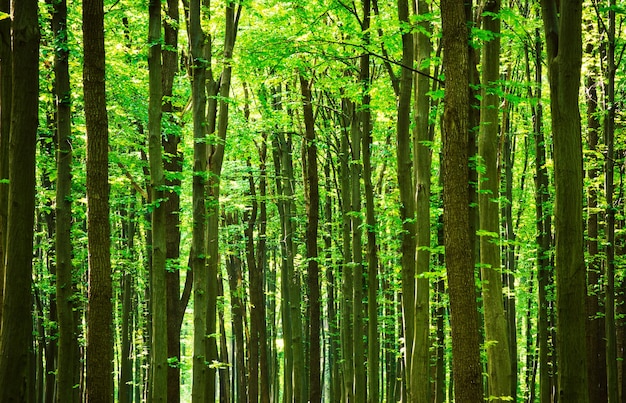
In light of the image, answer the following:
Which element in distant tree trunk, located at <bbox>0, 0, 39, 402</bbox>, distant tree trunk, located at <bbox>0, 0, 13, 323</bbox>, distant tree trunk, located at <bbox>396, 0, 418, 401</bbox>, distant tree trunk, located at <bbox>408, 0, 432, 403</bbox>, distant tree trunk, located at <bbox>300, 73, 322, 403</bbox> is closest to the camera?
distant tree trunk, located at <bbox>0, 0, 39, 402</bbox>

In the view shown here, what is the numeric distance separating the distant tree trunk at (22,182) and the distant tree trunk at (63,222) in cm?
412

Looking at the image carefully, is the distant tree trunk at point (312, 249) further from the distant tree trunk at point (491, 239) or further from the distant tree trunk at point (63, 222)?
the distant tree trunk at point (491, 239)

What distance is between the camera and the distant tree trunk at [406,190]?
1217cm

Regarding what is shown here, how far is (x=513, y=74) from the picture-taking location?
2188cm

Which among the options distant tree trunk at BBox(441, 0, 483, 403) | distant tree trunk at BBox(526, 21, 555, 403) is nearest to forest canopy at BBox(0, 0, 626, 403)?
distant tree trunk at BBox(441, 0, 483, 403)

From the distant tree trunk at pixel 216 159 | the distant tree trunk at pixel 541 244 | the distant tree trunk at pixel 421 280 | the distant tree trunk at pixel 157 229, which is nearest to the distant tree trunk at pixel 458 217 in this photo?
the distant tree trunk at pixel 421 280

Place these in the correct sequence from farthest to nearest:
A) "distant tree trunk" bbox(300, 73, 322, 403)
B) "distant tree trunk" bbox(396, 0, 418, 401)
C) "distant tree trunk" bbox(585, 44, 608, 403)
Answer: "distant tree trunk" bbox(300, 73, 322, 403) < "distant tree trunk" bbox(585, 44, 608, 403) < "distant tree trunk" bbox(396, 0, 418, 401)

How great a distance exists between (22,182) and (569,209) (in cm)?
608

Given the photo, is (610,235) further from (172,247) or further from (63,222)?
(63,222)

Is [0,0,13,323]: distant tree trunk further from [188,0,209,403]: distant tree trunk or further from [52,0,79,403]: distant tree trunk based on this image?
[188,0,209,403]: distant tree trunk

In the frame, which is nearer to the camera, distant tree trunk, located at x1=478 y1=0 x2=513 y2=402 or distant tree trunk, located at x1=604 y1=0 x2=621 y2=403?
distant tree trunk, located at x1=478 y1=0 x2=513 y2=402

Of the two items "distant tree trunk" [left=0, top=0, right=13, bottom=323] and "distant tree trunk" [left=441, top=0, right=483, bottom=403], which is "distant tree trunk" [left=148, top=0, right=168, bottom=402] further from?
"distant tree trunk" [left=441, top=0, right=483, bottom=403]

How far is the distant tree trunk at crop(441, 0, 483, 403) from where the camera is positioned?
705 centimetres

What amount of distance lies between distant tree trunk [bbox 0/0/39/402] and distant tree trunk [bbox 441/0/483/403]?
4.57 m
